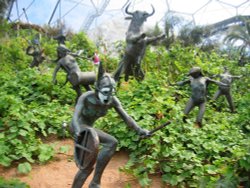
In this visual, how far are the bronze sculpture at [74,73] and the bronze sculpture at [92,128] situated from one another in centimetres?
283

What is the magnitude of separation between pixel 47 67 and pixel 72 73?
7.49 m

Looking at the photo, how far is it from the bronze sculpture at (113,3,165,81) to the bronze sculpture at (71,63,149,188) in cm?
461

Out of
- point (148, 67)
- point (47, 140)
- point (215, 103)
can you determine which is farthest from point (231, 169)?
point (148, 67)

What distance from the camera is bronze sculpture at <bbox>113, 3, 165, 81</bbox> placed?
28.3ft

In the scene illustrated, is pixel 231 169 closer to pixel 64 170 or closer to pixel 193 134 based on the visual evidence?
pixel 193 134

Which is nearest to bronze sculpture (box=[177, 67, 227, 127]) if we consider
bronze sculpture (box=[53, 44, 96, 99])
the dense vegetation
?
the dense vegetation

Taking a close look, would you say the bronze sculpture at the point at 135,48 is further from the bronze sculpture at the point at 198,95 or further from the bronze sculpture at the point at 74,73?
the bronze sculpture at the point at 198,95

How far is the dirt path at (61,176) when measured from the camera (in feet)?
16.7

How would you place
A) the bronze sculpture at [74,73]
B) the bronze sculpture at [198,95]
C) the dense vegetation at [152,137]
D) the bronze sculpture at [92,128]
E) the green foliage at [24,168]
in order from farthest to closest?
the bronze sculpture at [198,95] < the bronze sculpture at [74,73] < the green foliage at [24,168] < the dense vegetation at [152,137] < the bronze sculpture at [92,128]

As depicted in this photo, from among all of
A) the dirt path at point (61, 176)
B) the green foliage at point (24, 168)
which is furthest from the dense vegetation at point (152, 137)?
the dirt path at point (61, 176)

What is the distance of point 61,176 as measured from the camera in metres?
5.32

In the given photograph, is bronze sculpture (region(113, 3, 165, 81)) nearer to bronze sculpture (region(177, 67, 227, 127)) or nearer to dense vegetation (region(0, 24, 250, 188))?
dense vegetation (region(0, 24, 250, 188))

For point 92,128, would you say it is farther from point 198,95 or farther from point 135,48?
point 135,48

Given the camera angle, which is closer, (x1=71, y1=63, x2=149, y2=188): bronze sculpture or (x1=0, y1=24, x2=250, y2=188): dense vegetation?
(x1=71, y1=63, x2=149, y2=188): bronze sculpture
